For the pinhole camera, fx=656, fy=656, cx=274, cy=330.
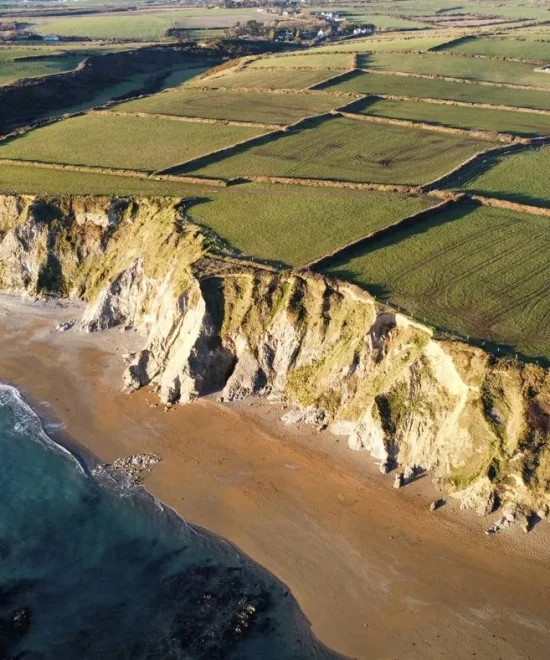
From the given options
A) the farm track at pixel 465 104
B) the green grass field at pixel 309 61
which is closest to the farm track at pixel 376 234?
the farm track at pixel 465 104

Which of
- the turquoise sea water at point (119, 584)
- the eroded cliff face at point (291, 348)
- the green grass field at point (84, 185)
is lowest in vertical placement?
the turquoise sea water at point (119, 584)

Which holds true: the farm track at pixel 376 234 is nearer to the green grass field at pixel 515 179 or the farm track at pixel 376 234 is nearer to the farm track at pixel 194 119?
the green grass field at pixel 515 179

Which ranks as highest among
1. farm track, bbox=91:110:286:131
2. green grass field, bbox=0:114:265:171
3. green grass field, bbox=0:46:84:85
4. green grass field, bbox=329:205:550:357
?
green grass field, bbox=0:46:84:85

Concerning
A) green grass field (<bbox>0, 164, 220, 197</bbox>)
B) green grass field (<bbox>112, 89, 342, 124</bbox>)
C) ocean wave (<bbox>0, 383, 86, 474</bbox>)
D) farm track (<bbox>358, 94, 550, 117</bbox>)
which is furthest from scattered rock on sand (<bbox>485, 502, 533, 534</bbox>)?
farm track (<bbox>358, 94, 550, 117</bbox>)

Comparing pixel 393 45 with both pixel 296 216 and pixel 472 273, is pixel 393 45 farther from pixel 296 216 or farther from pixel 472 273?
pixel 472 273

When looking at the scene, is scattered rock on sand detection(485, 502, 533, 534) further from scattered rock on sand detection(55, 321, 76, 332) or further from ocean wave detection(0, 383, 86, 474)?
scattered rock on sand detection(55, 321, 76, 332)
